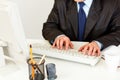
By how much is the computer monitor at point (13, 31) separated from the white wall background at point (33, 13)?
1784 millimetres

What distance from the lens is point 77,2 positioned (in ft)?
6.47

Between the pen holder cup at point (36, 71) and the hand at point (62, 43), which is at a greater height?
the hand at point (62, 43)

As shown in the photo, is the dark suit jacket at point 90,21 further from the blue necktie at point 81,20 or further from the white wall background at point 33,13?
the white wall background at point 33,13

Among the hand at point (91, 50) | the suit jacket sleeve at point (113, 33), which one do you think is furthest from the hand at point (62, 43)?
the suit jacket sleeve at point (113, 33)

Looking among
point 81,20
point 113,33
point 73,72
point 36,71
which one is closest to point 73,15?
point 81,20

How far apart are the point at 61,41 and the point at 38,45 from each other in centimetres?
17

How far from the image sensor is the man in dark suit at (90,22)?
185 centimetres

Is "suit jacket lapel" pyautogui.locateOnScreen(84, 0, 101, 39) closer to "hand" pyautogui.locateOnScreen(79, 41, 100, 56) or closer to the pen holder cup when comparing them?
"hand" pyautogui.locateOnScreen(79, 41, 100, 56)

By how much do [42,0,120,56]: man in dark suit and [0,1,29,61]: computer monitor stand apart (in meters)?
0.41

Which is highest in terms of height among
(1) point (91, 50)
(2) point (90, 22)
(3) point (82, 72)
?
(2) point (90, 22)

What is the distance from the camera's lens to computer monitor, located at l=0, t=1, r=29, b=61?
48.4 inches

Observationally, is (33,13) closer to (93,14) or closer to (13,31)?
(93,14)

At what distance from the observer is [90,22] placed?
77.2 inches

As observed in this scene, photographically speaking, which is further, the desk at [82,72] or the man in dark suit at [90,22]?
the man in dark suit at [90,22]
